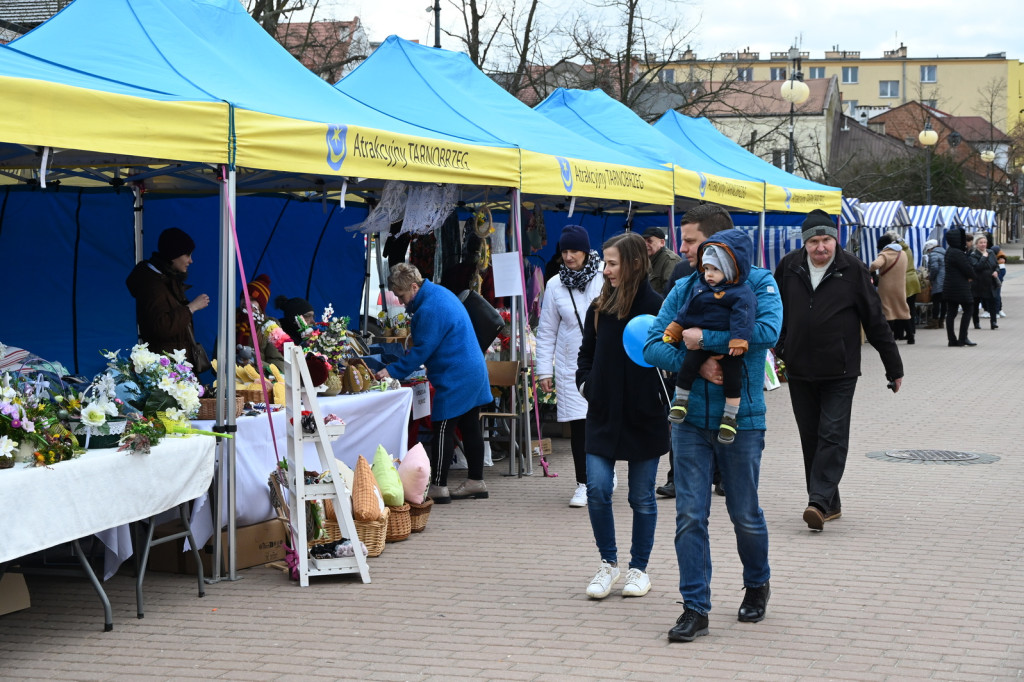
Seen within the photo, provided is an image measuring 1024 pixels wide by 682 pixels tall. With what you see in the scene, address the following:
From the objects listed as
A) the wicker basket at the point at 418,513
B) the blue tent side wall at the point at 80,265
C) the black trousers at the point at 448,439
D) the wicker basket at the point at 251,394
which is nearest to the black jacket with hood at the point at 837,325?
the black trousers at the point at 448,439

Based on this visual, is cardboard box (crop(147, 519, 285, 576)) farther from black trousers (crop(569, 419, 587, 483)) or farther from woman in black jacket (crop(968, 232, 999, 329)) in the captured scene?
woman in black jacket (crop(968, 232, 999, 329))

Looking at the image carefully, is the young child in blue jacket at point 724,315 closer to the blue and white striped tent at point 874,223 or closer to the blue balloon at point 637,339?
the blue balloon at point 637,339

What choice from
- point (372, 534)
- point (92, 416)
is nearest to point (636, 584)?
point (372, 534)

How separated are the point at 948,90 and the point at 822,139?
44642 mm

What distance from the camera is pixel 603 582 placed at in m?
5.69

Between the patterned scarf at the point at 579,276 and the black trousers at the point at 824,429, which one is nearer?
the black trousers at the point at 824,429

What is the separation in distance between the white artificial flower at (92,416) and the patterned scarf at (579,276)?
3.32 meters

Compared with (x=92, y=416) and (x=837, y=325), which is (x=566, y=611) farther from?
(x=837, y=325)

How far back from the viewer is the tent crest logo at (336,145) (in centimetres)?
665

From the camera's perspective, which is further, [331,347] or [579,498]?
[579,498]

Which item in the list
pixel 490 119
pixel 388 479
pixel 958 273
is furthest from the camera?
pixel 958 273

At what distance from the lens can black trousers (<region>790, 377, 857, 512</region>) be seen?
23.3ft

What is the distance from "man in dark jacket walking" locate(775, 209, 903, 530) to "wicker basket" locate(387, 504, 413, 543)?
243 cm

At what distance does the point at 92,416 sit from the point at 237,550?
1.44 meters
